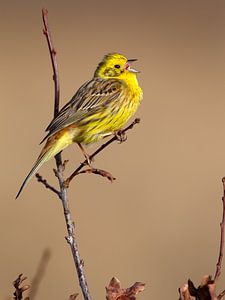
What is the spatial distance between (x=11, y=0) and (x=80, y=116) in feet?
24.2

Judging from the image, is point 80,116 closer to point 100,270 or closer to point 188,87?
point 100,270

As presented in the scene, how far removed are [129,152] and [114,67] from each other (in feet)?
13.5

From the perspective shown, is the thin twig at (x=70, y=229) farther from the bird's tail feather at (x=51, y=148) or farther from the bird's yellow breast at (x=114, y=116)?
the bird's yellow breast at (x=114, y=116)

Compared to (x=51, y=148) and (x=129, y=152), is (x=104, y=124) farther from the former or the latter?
(x=129, y=152)

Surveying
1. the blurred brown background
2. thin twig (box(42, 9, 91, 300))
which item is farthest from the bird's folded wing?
the blurred brown background

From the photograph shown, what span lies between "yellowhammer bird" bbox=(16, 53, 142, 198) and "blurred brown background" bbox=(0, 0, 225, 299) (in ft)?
7.20

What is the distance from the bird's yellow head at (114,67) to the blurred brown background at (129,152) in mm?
2144

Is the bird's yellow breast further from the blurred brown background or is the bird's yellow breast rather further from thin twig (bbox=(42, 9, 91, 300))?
the blurred brown background

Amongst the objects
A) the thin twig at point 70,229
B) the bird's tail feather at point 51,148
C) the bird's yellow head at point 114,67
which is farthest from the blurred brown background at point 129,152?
the thin twig at point 70,229

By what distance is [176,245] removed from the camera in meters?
6.82

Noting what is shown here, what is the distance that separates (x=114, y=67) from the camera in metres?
4.12

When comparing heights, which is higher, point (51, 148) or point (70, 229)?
point (51, 148)

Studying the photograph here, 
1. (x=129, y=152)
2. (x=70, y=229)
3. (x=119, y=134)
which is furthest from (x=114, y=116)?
(x=129, y=152)

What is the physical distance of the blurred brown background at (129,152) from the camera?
22.0ft
